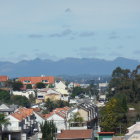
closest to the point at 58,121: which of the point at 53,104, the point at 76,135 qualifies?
the point at 76,135

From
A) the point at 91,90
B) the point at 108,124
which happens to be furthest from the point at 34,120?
the point at 91,90

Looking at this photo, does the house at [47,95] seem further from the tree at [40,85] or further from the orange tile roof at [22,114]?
the orange tile roof at [22,114]

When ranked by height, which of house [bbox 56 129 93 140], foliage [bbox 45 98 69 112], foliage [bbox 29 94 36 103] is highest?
foliage [bbox 29 94 36 103]

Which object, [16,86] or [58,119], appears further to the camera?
[16,86]

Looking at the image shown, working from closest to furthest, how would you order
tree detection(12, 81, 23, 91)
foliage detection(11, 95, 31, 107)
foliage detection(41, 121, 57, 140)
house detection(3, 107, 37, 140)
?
foliage detection(41, 121, 57, 140) < house detection(3, 107, 37, 140) < foliage detection(11, 95, 31, 107) < tree detection(12, 81, 23, 91)

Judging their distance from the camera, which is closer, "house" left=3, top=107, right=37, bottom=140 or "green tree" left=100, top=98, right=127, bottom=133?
"green tree" left=100, top=98, right=127, bottom=133

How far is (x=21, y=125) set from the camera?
192 feet

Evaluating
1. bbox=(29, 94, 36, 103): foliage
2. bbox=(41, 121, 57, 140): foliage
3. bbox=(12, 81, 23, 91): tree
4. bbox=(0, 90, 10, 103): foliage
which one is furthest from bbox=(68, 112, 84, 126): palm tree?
bbox=(12, 81, 23, 91): tree

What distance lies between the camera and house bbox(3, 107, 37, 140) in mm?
55312

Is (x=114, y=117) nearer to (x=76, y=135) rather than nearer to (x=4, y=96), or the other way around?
(x=76, y=135)

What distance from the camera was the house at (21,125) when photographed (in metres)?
55.3

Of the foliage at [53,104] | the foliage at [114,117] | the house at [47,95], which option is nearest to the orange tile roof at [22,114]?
the foliage at [114,117]

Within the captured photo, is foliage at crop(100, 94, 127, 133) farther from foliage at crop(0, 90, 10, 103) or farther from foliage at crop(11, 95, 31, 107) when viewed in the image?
foliage at crop(0, 90, 10, 103)

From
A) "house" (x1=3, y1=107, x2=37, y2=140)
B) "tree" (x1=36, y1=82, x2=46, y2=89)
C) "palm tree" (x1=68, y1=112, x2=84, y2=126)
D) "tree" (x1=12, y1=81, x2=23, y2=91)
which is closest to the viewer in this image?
"house" (x1=3, y1=107, x2=37, y2=140)
